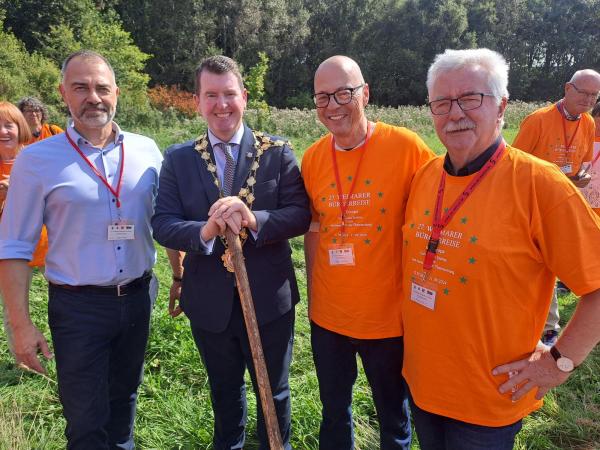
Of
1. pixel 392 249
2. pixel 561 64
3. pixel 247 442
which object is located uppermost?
pixel 561 64

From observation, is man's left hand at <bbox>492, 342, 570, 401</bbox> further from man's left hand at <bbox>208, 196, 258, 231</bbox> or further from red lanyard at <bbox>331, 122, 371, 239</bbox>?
man's left hand at <bbox>208, 196, 258, 231</bbox>

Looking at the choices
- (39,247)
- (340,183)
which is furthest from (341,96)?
(39,247)

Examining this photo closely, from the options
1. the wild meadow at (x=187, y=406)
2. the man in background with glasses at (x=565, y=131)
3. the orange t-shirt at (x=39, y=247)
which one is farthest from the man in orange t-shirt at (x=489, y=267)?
the orange t-shirt at (x=39, y=247)

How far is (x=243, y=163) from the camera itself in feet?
8.01

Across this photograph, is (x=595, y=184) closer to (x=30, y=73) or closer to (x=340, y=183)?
(x=340, y=183)

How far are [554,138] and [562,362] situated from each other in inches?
135

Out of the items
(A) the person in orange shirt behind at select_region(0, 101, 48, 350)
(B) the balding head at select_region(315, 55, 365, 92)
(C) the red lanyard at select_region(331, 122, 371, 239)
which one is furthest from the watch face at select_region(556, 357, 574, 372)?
(A) the person in orange shirt behind at select_region(0, 101, 48, 350)

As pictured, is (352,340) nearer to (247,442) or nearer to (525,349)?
(525,349)

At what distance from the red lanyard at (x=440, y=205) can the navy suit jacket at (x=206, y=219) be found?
75 centimetres

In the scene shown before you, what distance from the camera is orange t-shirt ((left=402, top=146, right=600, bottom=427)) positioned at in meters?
1.62

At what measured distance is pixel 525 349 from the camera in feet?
5.86

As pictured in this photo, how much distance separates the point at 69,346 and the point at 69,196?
0.79 metres

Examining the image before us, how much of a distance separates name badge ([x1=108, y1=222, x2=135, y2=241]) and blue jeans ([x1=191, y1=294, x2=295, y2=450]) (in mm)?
626

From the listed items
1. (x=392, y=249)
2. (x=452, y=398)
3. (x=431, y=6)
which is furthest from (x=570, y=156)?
(x=431, y=6)
